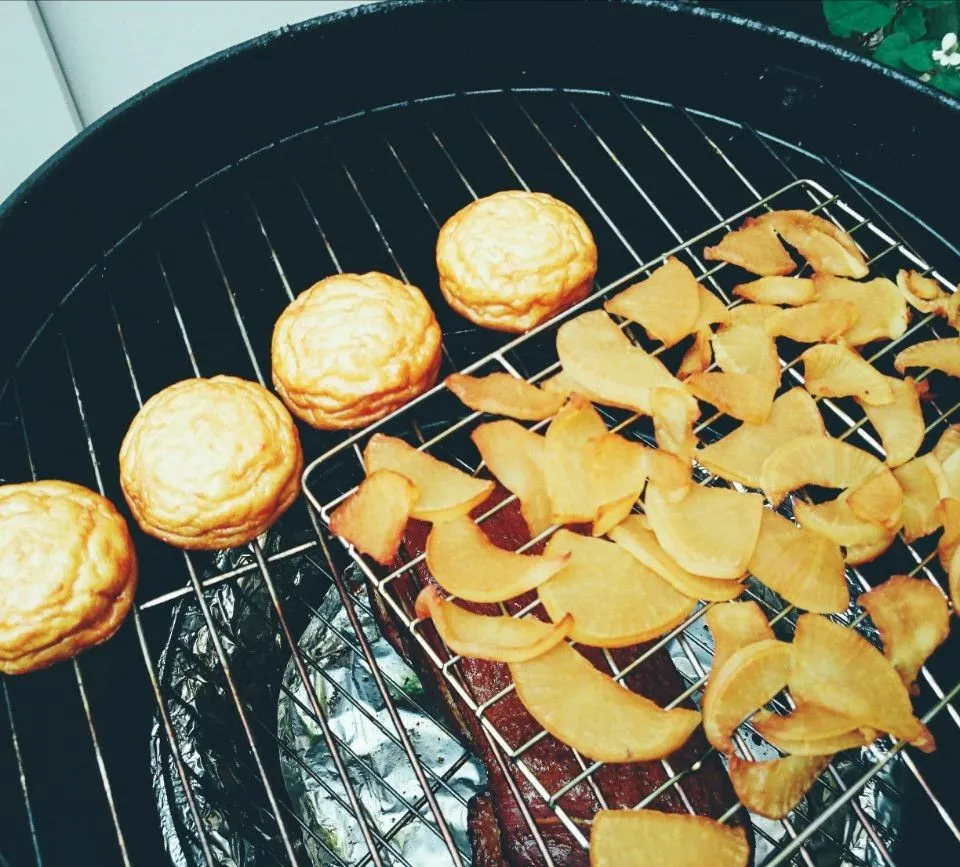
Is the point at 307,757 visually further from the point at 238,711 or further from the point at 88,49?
the point at 88,49

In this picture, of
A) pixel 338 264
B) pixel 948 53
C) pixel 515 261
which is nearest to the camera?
pixel 515 261

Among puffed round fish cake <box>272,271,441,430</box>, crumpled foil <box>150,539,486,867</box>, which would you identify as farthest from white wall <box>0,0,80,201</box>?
crumpled foil <box>150,539,486,867</box>

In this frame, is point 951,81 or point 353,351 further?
point 951,81

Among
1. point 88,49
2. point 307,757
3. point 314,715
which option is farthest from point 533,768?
point 88,49

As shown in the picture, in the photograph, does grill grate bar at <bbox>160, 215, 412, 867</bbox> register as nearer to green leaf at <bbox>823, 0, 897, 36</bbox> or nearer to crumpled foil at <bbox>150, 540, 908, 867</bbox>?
crumpled foil at <bbox>150, 540, 908, 867</bbox>

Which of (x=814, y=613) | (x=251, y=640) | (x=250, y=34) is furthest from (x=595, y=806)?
(x=250, y=34)

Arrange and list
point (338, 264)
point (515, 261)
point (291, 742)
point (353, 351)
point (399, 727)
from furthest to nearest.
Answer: point (291, 742)
point (338, 264)
point (515, 261)
point (353, 351)
point (399, 727)

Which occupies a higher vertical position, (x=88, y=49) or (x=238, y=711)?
(x=88, y=49)
